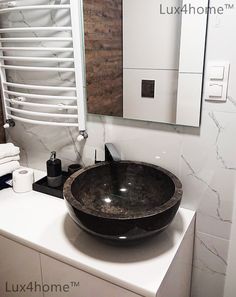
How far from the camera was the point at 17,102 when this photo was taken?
141 cm

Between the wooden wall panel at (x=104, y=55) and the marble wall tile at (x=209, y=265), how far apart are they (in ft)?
2.27

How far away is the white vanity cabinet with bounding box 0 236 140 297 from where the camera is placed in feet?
3.22

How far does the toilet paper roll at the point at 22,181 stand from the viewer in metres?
1.39

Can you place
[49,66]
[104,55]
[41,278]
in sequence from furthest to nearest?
[49,66] < [104,55] < [41,278]

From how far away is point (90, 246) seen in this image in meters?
1.05

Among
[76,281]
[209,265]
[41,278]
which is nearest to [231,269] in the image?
[209,265]

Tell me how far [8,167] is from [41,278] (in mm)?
580

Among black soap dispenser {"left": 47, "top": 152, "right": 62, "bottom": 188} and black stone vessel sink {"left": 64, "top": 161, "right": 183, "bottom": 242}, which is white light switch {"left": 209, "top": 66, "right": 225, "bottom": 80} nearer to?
black stone vessel sink {"left": 64, "top": 161, "right": 183, "bottom": 242}

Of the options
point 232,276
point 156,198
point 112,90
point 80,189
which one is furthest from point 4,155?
point 232,276

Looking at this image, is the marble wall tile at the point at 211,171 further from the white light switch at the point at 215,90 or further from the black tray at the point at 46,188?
the black tray at the point at 46,188

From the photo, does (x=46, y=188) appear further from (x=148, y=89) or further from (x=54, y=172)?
(x=148, y=89)

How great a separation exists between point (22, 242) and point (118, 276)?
1.40ft

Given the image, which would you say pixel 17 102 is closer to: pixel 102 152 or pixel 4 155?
pixel 4 155

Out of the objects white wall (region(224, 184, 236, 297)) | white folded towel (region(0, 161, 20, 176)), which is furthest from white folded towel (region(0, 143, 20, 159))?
white wall (region(224, 184, 236, 297))
